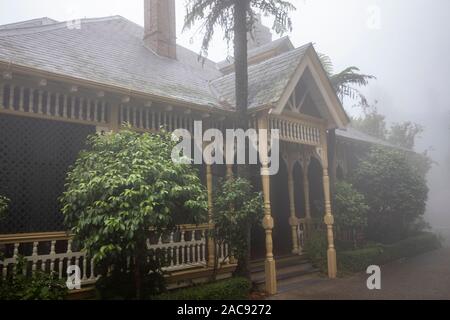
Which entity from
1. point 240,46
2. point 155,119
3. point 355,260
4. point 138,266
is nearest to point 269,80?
point 240,46

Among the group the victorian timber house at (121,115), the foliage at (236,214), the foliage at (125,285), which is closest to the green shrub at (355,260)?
the victorian timber house at (121,115)

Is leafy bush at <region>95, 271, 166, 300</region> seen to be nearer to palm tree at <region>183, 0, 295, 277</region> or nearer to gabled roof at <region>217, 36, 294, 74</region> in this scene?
palm tree at <region>183, 0, 295, 277</region>

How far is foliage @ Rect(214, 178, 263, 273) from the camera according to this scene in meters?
7.14

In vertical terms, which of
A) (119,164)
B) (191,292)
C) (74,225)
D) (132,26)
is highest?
(132,26)

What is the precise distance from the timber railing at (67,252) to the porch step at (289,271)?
98cm

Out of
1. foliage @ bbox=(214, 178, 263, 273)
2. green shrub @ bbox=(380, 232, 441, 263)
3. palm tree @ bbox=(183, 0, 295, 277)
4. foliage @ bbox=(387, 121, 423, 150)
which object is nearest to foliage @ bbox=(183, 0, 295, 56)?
palm tree @ bbox=(183, 0, 295, 277)

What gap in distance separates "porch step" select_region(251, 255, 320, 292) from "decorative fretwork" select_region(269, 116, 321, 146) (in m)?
3.52

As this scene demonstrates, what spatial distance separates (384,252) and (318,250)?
3.33 meters

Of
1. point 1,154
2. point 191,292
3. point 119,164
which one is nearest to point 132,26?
point 1,154

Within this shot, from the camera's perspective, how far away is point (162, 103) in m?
7.78

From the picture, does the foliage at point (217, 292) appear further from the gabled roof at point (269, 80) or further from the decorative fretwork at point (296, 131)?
the gabled roof at point (269, 80)

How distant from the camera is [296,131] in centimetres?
940
